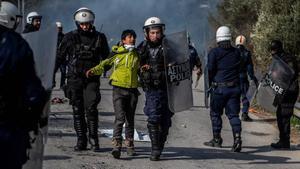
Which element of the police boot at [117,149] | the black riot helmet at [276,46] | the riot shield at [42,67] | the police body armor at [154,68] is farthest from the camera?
the black riot helmet at [276,46]

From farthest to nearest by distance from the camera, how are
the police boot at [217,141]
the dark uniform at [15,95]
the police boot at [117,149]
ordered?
the police boot at [217,141]
the police boot at [117,149]
the dark uniform at [15,95]

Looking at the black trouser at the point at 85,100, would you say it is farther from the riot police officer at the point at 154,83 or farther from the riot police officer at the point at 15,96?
the riot police officer at the point at 15,96

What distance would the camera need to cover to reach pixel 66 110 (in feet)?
48.1

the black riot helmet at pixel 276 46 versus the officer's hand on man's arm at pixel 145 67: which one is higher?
the black riot helmet at pixel 276 46

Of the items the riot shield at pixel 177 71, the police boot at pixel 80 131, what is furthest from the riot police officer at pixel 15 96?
the police boot at pixel 80 131

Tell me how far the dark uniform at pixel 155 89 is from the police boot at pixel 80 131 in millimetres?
924

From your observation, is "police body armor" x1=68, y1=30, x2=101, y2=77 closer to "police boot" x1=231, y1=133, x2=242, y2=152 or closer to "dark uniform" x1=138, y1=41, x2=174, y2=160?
"dark uniform" x1=138, y1=41, x2=174, y2=160

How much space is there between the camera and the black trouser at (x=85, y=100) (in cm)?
926

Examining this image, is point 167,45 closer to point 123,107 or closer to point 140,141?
point 123,107

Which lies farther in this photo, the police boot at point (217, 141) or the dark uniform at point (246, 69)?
the dark uniform at point (246, 69)

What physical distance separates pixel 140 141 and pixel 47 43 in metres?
5.43

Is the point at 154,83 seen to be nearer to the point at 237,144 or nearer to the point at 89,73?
the point at 89,73

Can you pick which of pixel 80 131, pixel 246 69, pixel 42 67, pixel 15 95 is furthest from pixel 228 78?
pixel 15 95

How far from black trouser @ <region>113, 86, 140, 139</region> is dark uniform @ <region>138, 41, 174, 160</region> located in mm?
220
